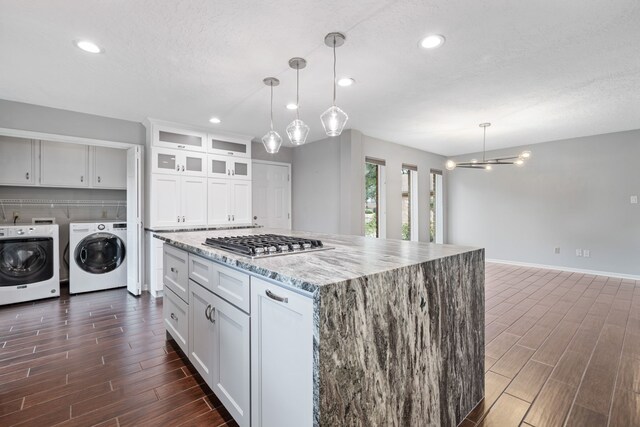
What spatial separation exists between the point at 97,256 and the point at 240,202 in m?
2.10

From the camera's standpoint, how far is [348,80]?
2.84 metres

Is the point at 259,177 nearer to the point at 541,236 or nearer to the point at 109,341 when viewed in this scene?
the point at 109,341

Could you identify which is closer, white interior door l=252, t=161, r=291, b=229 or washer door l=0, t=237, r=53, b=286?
washer door l=0, t=237, r=53, b=286

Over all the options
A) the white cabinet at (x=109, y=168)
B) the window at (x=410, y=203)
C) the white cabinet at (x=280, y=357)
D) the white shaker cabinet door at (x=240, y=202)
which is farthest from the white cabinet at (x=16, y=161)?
the window at (x=410, y=203)

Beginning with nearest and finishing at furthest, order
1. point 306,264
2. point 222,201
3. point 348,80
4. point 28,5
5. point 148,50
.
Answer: point 306,264 → point 28,5 → point 148,50 → point 348,80 → point 222,201

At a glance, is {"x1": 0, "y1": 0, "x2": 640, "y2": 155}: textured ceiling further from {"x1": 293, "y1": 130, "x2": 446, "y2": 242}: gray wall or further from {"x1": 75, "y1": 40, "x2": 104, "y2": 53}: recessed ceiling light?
{"x1": 293, "y1": 130, "x2": 446, "y2": 242}: gray wall

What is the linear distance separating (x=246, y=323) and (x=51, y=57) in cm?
277

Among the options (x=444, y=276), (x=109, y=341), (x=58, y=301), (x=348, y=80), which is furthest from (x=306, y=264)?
(x=58, y=301)

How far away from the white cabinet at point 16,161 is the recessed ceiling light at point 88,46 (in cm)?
274

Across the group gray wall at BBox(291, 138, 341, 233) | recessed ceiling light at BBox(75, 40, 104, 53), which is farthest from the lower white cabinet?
gray wall at BBox(291, 138, 341, 233)

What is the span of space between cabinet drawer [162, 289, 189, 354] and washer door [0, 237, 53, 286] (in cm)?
240

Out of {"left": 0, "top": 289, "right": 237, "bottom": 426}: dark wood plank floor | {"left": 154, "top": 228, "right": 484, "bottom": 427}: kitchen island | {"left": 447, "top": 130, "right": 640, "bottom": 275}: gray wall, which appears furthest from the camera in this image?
{"left": 447, "top": 130, "right": 640, "bottom": 275}: gray wall

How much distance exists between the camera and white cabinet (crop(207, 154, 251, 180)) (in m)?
4.53

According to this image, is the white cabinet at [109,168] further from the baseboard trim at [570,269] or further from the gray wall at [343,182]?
the baseboard trim at [570,269]
